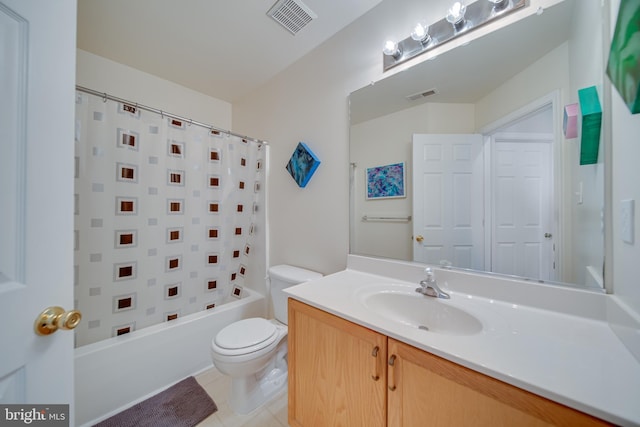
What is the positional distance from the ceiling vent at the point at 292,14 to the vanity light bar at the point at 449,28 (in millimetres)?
584

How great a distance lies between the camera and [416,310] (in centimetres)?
101

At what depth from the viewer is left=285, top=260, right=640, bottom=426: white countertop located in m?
0.46

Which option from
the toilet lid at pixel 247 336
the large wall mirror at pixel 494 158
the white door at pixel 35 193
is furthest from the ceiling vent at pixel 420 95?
the toilet lid at pixel 247 336

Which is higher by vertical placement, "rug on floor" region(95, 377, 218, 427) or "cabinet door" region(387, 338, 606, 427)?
"cabinet door" region(387, 338, 606, 427)

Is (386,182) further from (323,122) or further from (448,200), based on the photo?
(323,122)

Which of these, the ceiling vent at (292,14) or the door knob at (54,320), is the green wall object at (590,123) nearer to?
the ceiling vent at (292,14)

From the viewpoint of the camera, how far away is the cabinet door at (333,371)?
75 centimetres

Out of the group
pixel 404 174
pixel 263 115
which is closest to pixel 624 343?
pixel 404 174

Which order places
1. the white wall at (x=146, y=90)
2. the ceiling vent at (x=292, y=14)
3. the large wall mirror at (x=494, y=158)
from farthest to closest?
1. the white wall at (x=146, y=90)
2. the ceiling vent at (x=292, y=14)
3. the large wall mirror at (x=494, y=158)

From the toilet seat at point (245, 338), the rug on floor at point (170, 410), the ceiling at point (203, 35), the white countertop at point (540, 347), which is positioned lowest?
the rug on floor at point (170, 410)

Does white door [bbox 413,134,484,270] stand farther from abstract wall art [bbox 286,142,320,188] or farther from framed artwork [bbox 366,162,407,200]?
abstract wall art [bbox 286,142,320,188]

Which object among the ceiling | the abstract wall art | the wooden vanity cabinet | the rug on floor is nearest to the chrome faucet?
the wooden vanity cabinet

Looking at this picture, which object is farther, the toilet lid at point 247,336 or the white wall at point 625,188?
the toilet lid at point 247,336

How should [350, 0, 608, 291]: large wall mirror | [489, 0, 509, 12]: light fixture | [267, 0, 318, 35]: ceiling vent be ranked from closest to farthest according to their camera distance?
1. [350, 0, 608, 291]: large wall mirror
2. [489, 0, 509, 12]: light fixture
3. [267, 0, 318, 35]: ceiling vent
